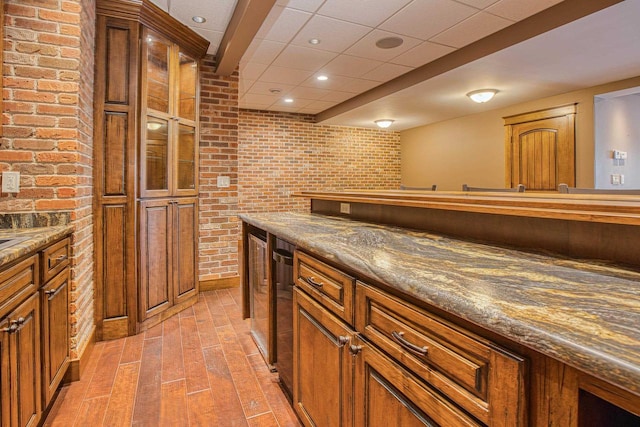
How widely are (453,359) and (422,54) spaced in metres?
3.68

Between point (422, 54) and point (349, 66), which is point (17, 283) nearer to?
point (349, 66)

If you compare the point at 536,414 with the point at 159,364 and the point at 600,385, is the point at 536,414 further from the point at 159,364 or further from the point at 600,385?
the point at 159,364

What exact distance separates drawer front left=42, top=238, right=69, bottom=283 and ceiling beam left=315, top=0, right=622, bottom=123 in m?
3.75

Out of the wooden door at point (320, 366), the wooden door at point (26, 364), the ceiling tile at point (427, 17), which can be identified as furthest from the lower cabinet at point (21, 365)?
the ceiling tile at point (427, 17)

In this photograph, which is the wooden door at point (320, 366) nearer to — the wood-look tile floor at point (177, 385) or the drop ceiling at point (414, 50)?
the wood-look tile floor at point (177, 385)

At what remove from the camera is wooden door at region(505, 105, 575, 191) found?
474cm

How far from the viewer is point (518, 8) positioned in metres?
2.74

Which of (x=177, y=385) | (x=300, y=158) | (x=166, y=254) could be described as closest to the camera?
(x=177, y=385)

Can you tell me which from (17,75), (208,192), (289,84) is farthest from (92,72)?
(289,84)

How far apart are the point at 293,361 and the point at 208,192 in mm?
2382

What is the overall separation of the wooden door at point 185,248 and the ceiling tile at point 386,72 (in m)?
2.66

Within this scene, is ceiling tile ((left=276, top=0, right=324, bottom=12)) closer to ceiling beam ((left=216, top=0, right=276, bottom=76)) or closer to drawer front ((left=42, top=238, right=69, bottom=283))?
ceiling beam ((left=216, top=0, right=276, bottom=76))

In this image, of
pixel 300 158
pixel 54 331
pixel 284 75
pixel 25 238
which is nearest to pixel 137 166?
pixel 25 238

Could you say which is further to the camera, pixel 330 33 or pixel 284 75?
pixel 284 75
